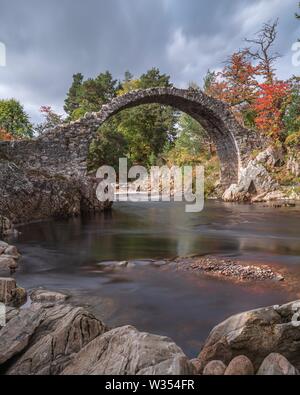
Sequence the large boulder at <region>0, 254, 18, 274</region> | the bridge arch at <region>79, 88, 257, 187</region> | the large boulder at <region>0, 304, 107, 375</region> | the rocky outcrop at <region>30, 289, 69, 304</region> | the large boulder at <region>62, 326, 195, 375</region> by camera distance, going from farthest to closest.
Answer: the bridge arch at <region>79, 88, 257, 187</region>
the large boulder at <region>0, 254, 18, 274</region>
the rocky outcrop at <region>30, 289, 69, 304</region>
the large boulder at <region>0, 304, 107, 375</region>
the large boulder at <region>62, 326, 195, 375</region>


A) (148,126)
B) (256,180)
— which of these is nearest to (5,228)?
(256,180)

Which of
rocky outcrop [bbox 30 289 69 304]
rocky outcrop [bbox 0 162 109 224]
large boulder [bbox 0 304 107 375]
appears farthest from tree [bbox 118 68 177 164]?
large boulder [bbox 0 304 107 375]

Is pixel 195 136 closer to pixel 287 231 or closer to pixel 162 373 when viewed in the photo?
pixel 287 231

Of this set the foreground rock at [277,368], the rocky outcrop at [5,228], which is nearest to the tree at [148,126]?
the rocky outcrop at [5,228]

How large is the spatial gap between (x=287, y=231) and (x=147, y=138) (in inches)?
1108

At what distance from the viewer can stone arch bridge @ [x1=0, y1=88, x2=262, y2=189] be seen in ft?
55.6

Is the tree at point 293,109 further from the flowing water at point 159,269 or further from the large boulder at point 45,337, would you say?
the large boulder at point 45,337

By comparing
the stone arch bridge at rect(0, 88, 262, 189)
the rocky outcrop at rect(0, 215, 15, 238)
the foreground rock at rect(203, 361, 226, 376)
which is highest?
the stone arch bridge at rect(0, 88, 262, 189)

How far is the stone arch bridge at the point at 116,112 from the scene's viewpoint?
667 inches

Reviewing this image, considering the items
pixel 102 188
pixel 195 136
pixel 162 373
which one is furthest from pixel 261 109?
pixel 162 373

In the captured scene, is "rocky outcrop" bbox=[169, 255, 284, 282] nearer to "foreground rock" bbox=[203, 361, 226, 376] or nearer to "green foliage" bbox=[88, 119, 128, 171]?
"foreground rock" bbox=[203, 361, 226, 376]

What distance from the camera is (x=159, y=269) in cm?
676

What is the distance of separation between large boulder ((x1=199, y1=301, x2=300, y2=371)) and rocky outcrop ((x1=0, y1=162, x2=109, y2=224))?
9771 millimetres

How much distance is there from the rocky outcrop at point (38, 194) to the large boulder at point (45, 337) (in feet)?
28.6
